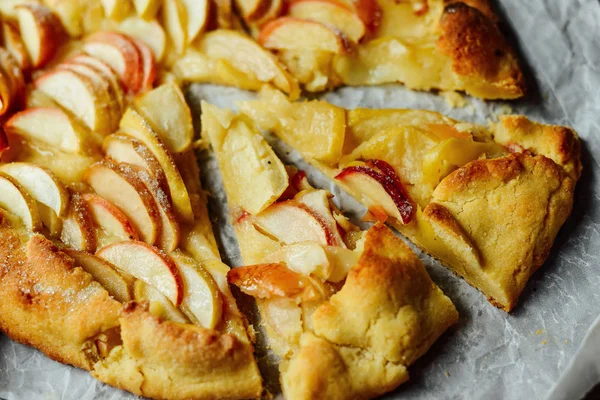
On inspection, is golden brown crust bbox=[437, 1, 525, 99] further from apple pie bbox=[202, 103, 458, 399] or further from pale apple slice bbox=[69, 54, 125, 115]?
A: pale apple slice bbox=[69, 54, 125, 115]

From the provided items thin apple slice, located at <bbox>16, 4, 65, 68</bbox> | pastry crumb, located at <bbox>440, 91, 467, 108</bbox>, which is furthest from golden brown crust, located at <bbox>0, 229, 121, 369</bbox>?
pastry crumb, located at <bbox>440, 91, 467, 108</bbox>

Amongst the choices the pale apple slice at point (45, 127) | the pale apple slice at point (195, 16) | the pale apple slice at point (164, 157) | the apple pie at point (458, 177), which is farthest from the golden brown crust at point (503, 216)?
the pale apple slice at point (45, 127)

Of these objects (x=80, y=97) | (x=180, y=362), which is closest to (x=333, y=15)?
(x=80, y=97)

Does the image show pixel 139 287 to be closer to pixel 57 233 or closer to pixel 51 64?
pixel 57 233

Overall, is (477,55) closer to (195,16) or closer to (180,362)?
(195,16)

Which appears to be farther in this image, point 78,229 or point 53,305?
point 78,229

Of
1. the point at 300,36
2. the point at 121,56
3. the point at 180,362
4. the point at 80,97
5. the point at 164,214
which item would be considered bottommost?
the point at 180,362

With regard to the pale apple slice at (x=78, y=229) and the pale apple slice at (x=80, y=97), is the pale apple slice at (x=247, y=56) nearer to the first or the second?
the pale apple slice at (x=80, y=97)
